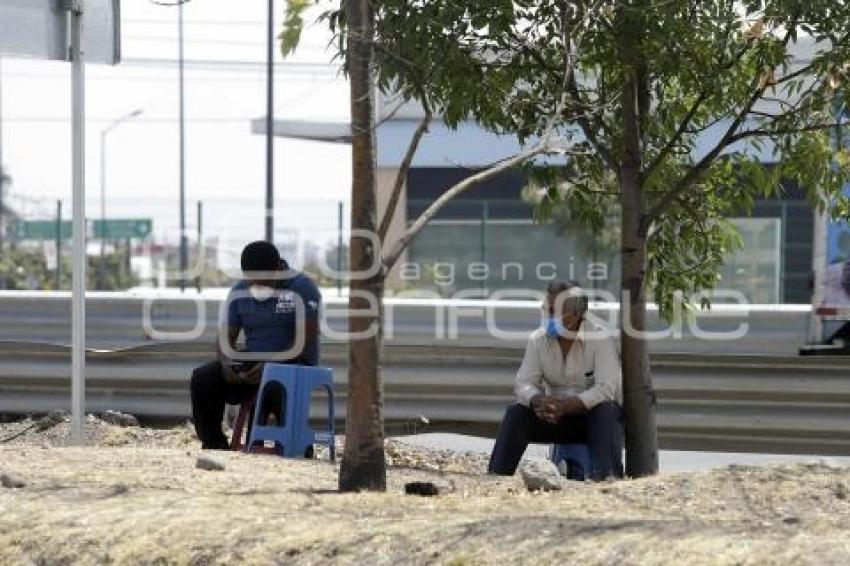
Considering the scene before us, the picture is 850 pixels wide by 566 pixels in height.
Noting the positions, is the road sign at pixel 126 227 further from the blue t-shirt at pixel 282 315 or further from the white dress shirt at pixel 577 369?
the white dress shirt at pixel 577 369

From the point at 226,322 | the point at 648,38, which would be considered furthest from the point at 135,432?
the point at 648,38

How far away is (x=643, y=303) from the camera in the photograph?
856 centimetres

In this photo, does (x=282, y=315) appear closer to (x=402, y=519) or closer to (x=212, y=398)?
(x=212, y=398)

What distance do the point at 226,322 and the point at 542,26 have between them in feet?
8.35

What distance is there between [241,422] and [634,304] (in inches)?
89.5

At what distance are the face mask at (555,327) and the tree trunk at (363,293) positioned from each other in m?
1.76

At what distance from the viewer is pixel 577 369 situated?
336 inches

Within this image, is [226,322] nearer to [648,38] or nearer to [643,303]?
[643,303]

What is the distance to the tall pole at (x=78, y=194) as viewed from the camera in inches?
362

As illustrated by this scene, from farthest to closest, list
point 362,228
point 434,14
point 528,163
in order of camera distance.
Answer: point 528,163 → point 434,14 → point 362,228

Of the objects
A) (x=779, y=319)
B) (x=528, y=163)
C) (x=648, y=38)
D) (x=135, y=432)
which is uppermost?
(x=648, y=38)

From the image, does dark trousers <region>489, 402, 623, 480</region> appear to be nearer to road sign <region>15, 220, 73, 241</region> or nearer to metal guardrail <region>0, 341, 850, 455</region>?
metal guardrail <region>0, 341, 850, 455</region>

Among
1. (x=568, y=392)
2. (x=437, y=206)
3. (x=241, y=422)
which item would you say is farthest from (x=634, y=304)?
(x=241, y=422)

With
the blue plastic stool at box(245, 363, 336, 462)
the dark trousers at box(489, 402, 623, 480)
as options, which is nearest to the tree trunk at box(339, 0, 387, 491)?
the dark trousers at box(489, 402, 623, 480)
